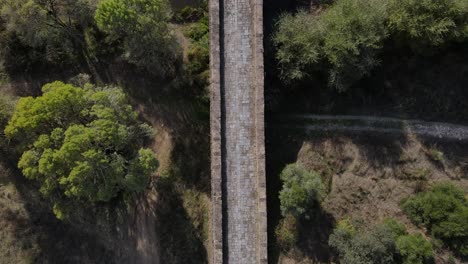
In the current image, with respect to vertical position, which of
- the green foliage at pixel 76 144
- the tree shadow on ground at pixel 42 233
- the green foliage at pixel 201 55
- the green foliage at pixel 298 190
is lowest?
the tree shadow on ground at pixel 42 233

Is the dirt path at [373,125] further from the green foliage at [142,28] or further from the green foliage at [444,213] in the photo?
the green foliage at [142,28]

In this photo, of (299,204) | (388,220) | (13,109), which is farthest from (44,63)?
(388,220)

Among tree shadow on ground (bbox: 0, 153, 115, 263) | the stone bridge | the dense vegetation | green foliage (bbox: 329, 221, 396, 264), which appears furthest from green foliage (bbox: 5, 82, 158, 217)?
green foliage (bbox: 329, 221, 396, 264)

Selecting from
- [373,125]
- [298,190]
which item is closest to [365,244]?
[298,190]

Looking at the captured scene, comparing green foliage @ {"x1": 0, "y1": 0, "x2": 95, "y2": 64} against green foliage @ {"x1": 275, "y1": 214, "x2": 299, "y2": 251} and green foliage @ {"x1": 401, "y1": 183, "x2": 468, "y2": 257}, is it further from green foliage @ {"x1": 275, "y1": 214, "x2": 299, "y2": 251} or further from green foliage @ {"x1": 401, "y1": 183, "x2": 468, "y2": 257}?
green foliage @ {"x1": 401, "y1": 183, "x2": 468, "y2": 257}

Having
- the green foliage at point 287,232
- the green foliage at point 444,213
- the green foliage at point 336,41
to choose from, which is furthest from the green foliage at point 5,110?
the green foliage at point 444,213

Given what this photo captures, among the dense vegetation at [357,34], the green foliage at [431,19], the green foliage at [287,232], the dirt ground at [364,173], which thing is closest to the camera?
the green foliage at [431,19]
